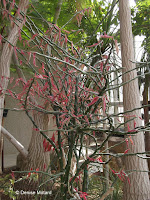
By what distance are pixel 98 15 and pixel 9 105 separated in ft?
10.3

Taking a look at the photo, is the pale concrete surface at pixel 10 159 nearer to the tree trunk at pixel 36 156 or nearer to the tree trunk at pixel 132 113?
the tree trunk at pixel 36 156

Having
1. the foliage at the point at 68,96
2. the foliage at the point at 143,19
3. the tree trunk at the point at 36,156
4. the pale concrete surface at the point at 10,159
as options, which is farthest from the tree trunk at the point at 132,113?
the pale concrete surface at the point at 10,159

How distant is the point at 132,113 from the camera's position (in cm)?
178

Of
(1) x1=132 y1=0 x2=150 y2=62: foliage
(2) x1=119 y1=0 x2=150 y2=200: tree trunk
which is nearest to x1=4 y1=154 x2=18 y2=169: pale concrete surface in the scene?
(2) x1=119 y1=0 x2=150 y2=200: tree trunk

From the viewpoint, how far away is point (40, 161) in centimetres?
251

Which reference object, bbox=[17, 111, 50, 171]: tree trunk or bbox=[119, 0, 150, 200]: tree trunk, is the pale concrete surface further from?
bbox=[119, 0, 150, 200]: tree trunk

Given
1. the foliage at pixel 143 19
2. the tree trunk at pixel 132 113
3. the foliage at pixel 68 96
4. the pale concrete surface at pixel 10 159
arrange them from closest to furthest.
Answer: the foliage at pixel 68 96 → the tree trunk at pixel 132 113 → the foliage at pixel 143 19 → the pale concrete surface at pixel 10 159

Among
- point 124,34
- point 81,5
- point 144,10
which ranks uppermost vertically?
point 144,10

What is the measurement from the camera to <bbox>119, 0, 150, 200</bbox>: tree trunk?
1.68 metres

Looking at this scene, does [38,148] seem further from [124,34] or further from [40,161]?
Result: [124,34]

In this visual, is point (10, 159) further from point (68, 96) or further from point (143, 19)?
point (143, 19)

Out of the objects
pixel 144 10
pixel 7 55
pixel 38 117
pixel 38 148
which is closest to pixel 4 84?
pixel 7 55

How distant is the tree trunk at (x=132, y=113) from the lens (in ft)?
5.50

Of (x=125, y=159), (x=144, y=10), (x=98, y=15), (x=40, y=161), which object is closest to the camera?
(x=125, y=159)
